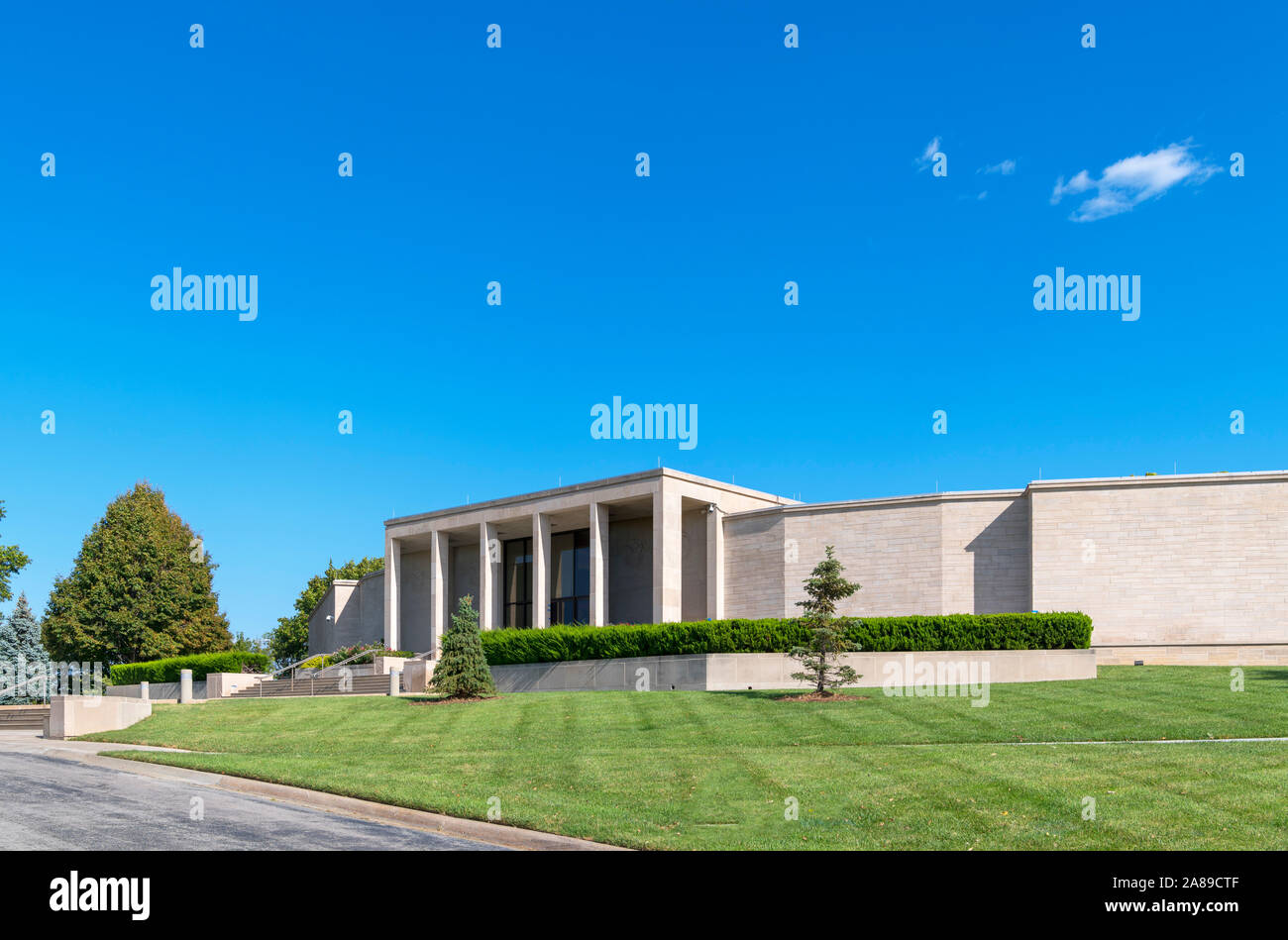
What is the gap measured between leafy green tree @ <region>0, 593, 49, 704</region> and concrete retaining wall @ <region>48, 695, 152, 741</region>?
29.3 m

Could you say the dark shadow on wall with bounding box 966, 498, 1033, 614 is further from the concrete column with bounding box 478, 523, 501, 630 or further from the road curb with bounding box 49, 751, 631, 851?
the road curb with bounding box 49, 751, 631, 851

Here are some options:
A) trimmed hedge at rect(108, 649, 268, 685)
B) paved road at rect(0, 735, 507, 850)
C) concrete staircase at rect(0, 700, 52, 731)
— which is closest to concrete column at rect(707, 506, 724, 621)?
trimmed hedge at rect(108, 649, 268, 685)

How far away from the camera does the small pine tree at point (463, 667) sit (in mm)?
30500

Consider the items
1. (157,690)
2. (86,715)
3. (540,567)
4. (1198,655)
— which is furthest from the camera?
(157,690)

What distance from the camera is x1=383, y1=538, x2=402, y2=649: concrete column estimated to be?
2056 inches

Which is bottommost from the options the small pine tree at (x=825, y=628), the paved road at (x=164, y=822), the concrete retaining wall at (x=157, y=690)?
the concrete retaining wall at (x=157, y=690)

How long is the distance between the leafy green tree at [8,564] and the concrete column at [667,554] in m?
36.7

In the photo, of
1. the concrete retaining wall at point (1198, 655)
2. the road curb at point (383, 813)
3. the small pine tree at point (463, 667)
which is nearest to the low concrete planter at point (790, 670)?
the concrete retaining wall at point (1198, 655)

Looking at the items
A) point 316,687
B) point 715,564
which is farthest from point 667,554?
point 316,687

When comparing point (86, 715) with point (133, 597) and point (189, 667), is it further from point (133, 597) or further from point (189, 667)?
point (133, 597)

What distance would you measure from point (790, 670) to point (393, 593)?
2689 cm

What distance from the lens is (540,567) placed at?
4578cm

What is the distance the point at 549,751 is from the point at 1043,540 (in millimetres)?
23416

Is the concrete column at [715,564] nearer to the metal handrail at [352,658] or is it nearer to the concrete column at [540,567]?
the concrete column at [540,567]
